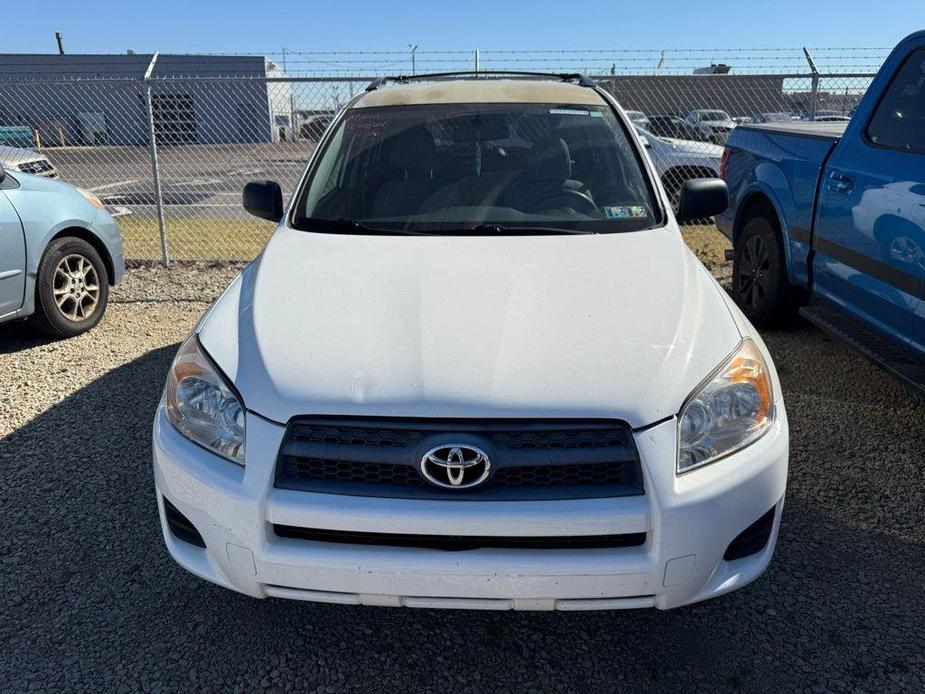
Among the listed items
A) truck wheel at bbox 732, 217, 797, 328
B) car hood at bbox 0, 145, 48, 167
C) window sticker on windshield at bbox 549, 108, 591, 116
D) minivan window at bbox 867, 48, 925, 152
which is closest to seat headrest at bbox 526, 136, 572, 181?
window sticker on windshield at bbox 549, 108, 591, 116

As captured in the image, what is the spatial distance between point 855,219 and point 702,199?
102 centimetres

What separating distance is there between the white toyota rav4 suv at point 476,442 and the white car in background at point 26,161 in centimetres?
868

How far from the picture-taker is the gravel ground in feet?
7.90

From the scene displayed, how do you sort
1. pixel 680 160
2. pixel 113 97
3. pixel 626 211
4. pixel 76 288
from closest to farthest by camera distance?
1. pixel 626 211
2. pixel 76 288
3. pixel 680 160
4. pixel 113 97

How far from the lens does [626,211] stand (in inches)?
130

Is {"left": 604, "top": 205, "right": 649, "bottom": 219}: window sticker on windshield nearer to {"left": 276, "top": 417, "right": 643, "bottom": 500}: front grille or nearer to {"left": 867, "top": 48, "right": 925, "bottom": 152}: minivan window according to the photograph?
{"left": 276, "top": 417, "right": 643, "bottom": 500}: front grille

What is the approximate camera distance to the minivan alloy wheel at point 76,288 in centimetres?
554

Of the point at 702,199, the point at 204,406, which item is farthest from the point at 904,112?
the point at 204,406

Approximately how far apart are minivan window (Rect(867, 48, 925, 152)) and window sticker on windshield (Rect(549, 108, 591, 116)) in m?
1.62

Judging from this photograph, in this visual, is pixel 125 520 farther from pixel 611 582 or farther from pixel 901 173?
pixel 901 173

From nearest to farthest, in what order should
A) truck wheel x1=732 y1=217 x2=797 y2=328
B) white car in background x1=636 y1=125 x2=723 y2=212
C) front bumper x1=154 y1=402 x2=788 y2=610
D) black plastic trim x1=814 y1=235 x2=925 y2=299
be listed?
front bumper x1=154 y1=402 x2=788 y2=610 → black plastic trim x1=814 y1=235 x2=925 y2=299 → truck wheel x1=732 y1=217 x2=797 y2=328 → white car in background x1=636 y1=125 x2=723 y2=212

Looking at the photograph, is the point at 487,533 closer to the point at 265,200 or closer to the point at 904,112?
the point at 265,200

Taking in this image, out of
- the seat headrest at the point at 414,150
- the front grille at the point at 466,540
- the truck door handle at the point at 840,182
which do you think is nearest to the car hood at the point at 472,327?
the front grille at the point at 466,540

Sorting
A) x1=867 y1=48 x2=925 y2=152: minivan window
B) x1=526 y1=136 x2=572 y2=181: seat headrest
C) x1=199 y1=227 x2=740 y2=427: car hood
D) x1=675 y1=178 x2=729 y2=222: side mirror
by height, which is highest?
x1=867 y1=48 x2=925 y2=152: minivan window
